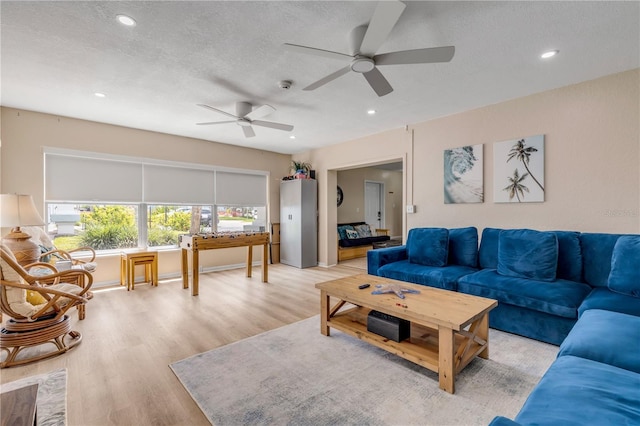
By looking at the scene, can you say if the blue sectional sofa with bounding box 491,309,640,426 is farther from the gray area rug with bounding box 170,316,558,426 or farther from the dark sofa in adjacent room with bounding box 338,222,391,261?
the dark sofa in adjacent room with bounding box 338,222,391,261

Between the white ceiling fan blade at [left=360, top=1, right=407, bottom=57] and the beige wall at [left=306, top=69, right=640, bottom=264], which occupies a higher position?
the white ceiling fan blade at [left=360, top=1, right=407, bottom=57]

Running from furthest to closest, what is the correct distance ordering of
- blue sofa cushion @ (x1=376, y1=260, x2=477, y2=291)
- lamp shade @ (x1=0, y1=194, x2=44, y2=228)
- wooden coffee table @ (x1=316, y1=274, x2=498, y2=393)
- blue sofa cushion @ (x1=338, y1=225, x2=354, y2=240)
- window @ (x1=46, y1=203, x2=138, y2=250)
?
blue sofa cushion @ (x1=338, y1=225, x2=354, y2=240) < window @ (x1=46, y1=203, x2=138, y2=250) < blue sofa cushion @ (x1=376, y1=260, x2=477, y2=291) < lamp shade @ (x1=0, y1=194, x2=44, y2=228) < wooden coffee table @ (x1=316, y1=274, x2=498, y2=393)

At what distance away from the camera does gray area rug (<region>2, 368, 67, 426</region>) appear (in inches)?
63.8

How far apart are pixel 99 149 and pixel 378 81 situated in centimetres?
434

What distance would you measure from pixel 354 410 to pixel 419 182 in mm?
3501

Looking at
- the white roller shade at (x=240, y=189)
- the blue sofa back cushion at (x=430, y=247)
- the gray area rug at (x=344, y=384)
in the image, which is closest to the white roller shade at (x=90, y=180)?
the white roller shade at (x=240, y=189)

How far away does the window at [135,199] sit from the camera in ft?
13.6

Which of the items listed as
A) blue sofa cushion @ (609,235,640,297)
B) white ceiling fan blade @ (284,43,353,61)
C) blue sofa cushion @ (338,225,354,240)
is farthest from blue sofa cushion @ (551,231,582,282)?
blue sofa cushion @ (338,225,354,240)

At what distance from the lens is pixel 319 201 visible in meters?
6.25

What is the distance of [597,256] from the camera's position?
106 inches

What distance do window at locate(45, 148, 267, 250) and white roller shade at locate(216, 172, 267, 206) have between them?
2cm

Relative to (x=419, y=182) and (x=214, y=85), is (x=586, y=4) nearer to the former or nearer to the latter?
(x=419, y=182)

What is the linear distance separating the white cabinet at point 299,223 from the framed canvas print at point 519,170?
343cm

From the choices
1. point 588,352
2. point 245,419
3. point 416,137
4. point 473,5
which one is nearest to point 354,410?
point 245,419
